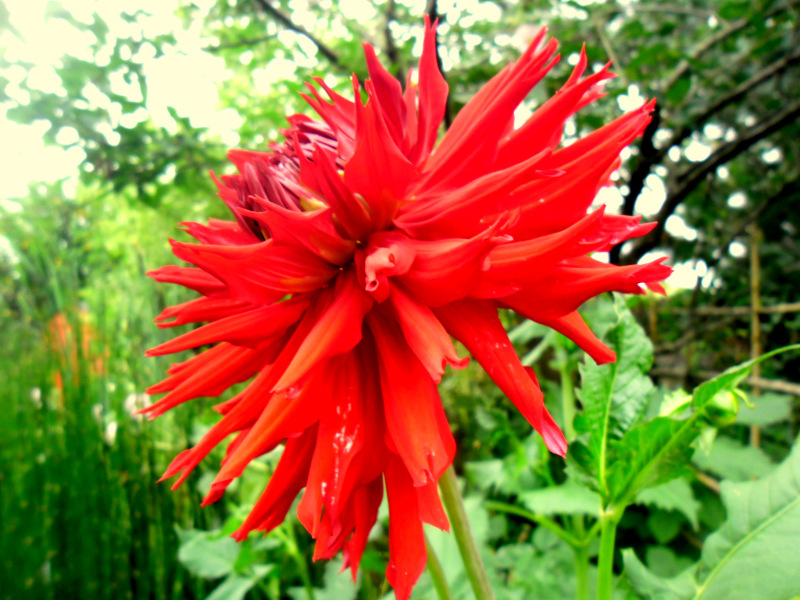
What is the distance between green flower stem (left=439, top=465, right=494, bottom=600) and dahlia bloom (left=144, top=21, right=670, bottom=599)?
7cm

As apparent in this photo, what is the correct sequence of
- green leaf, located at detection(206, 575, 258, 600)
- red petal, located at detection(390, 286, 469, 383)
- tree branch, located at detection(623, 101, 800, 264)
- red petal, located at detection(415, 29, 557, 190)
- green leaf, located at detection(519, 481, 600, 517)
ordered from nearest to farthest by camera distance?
red petal, located at detection(390, 286, 469, 383), red petal, located at detection(415, 29, 557, 190), green leaf, located at detection(519, 481, 600, 517), green leaf, located at detection(206, 575, 258, 600), tree branch, located at detection(623, 101, 800, 264)

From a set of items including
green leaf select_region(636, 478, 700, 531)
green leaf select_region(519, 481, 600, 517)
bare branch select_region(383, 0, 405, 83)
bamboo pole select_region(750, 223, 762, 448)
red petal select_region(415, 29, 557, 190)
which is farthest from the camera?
bare branch select_region(383, 0, 405, 83)

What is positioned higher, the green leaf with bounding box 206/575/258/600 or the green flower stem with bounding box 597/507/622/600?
the green leaf with bounding box 206/575/258/600

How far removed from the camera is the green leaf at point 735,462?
43.3 inches

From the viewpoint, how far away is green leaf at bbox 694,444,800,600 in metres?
0.59

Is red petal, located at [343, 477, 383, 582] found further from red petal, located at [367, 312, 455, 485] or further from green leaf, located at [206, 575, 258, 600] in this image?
green leaf, located at [206, 575, 258, 600]

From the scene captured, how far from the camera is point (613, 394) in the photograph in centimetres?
71

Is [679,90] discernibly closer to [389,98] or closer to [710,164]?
[710,164]

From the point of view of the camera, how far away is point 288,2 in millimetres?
1847

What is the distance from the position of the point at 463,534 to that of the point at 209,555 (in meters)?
0.86

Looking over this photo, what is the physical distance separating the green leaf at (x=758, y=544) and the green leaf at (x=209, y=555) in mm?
955

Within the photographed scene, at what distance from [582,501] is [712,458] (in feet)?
1.63

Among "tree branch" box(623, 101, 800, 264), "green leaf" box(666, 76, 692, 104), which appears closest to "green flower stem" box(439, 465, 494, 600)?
"tree branch" box(623, 101, 800, 264)

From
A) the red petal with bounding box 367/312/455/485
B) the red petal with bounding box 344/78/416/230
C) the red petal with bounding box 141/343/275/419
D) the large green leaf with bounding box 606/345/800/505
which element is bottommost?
the large green leaf with bounding box 606/345/800/505
